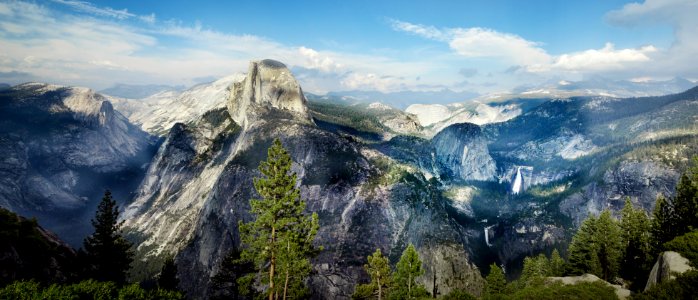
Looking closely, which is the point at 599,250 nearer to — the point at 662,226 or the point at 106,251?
the point at 662,226

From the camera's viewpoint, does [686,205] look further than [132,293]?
Yes

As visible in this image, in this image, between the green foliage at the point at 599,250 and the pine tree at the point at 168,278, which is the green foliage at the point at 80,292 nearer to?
the pine tree at the point at 168,278

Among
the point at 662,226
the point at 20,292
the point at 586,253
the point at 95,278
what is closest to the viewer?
the point at 20,292

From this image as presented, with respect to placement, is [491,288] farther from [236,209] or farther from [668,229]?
[236,209]

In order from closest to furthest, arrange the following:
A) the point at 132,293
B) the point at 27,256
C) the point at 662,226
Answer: the point at 132,293 < the point at 27,256 < the point at 662,226

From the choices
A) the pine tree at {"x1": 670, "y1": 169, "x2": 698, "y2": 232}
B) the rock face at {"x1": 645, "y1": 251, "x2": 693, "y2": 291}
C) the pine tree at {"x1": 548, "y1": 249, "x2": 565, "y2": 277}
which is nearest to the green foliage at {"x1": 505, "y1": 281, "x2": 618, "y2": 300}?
the rock face at {"x1": 645, "y1": 251, "x2": 693, "y2": 291}

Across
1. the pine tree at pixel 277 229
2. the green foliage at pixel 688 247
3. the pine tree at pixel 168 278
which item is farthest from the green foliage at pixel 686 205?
the pine tree at pixel 168 278

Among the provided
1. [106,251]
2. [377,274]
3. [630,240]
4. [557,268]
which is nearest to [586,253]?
[630,240]
